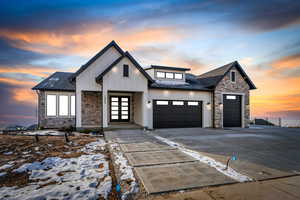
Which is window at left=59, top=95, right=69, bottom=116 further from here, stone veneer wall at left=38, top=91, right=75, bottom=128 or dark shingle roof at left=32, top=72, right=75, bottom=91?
dark shingle roof at left=32, top=72, right=75, bottom=91

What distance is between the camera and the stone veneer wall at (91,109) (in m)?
12.4

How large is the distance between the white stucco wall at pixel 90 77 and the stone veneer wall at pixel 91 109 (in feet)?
6.69

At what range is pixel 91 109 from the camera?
41.2ft

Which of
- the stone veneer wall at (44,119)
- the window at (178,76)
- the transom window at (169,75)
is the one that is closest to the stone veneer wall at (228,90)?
the window at (178,76)

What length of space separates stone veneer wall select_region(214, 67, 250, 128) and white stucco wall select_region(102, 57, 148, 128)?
7.08 meters

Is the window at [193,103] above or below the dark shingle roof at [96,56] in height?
below

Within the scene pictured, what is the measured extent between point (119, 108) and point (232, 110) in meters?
11.3

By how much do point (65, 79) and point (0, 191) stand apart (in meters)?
13.7

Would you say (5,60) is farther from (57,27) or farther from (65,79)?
(57,27)

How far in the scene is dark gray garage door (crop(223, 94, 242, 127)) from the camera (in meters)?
13.8

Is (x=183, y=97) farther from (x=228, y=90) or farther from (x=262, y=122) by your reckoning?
(x=262, y=122)

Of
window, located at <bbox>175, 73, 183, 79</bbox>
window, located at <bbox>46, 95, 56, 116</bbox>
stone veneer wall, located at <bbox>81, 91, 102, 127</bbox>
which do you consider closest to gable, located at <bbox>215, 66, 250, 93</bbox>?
window, located at <bbox>175, 73, 183, 79</bbox>

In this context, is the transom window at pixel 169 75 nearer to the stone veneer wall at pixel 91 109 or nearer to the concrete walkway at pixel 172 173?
the stone veneer wall at pixel 91 109

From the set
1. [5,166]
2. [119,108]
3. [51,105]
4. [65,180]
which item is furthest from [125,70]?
[65,180]
